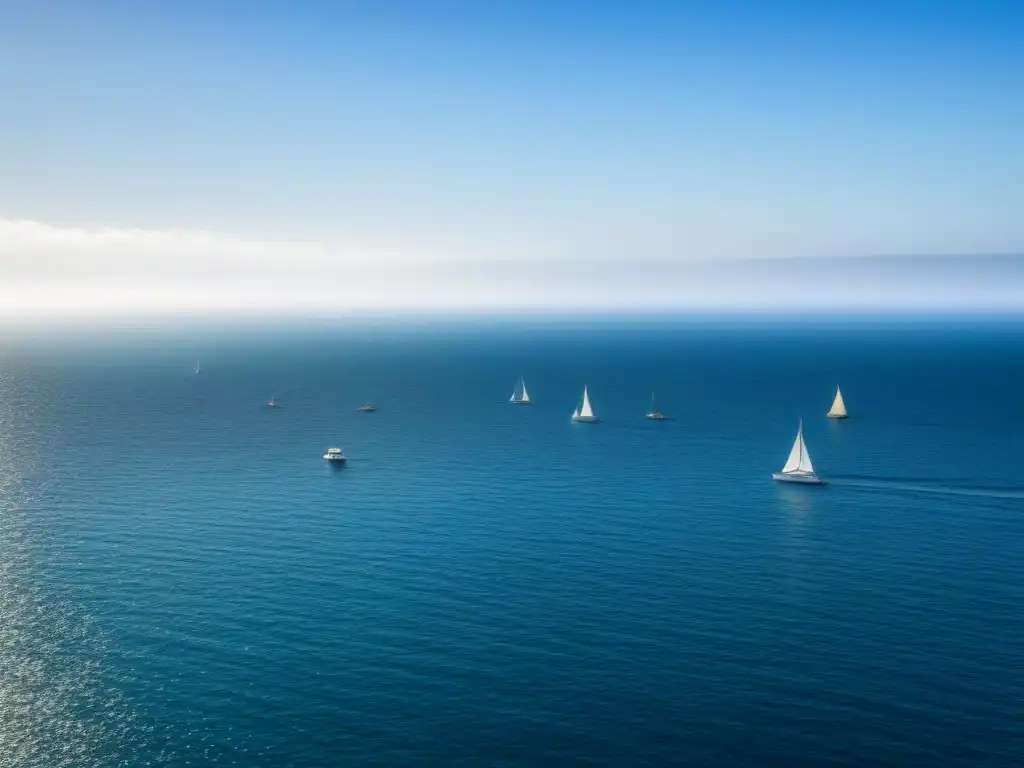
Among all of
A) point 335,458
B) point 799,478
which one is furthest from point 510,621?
point 335,458

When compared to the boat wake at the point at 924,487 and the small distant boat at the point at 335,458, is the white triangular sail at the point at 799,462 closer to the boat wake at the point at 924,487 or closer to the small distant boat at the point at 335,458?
the boat wake at the point at 924,487

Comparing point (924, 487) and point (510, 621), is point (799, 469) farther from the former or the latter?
point (510, 621)

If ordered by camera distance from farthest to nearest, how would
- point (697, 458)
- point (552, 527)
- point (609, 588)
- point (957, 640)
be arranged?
point (697, 458) → point (552, 527) → point (609, 588) → point (957, 640)

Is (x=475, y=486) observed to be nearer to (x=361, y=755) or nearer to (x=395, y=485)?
(x=395, y=485)

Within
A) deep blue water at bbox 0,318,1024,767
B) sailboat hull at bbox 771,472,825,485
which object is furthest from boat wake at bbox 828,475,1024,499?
sailboat hull at bbox 771,472,825,485

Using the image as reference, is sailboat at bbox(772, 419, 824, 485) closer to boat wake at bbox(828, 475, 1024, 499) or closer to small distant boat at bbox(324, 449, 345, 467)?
boat wake at bbox(828, 475, 1024, 499)

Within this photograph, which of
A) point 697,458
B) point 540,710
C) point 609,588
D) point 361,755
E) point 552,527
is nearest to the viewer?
point 361,755

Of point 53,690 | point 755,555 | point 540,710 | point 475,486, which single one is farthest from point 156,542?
point 755,555
